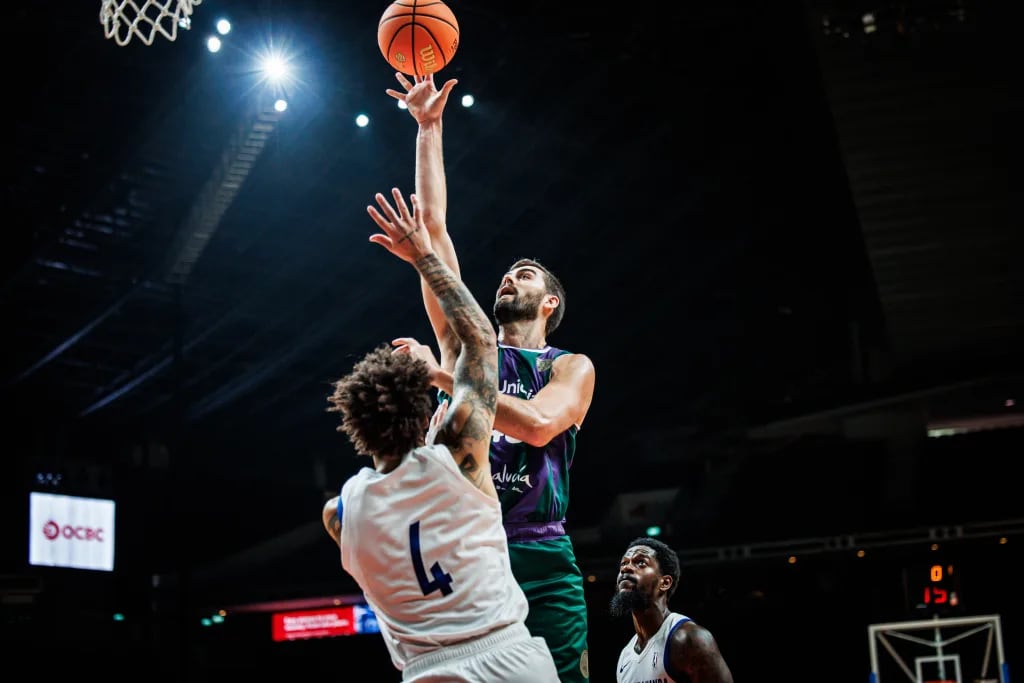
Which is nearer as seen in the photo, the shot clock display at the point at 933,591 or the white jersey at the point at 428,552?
the white jersey at the point at 428,552

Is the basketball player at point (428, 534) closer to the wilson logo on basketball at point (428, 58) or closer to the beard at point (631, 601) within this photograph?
the wilson logo on basketball at point (428, 58)

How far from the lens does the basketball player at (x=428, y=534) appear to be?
2855 mm

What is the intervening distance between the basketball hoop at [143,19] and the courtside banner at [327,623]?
10.3m

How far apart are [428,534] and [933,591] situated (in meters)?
9.86

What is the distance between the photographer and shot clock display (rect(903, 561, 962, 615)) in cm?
1155

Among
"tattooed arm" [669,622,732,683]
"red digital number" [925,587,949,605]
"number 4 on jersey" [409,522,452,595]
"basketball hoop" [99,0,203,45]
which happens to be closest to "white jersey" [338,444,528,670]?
"number 4 on jersey" [409,522,452,595]

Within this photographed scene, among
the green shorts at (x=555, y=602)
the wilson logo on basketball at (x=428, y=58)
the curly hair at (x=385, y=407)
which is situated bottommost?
the green shorts at (x=555, y=602)

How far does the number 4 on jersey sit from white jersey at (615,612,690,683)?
303 cm

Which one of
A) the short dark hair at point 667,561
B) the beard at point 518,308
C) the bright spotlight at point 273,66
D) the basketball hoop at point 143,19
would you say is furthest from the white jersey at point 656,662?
the bright spotlight at point 273,66

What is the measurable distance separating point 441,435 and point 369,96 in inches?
374

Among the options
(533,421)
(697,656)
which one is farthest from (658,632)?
(533,421)

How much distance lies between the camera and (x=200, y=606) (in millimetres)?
19438

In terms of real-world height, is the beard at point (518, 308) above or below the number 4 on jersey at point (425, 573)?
above

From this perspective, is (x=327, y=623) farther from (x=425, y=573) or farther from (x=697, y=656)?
(x=425, y=573)
